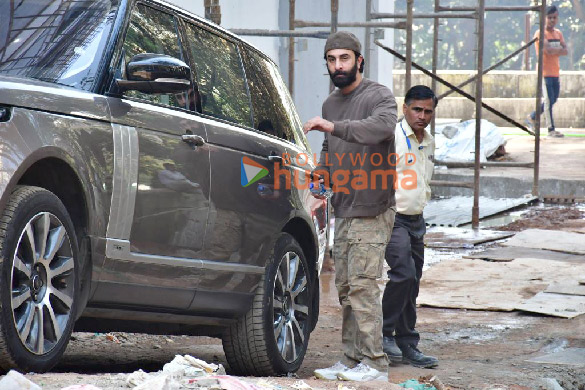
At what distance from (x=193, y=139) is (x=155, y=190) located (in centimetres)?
43

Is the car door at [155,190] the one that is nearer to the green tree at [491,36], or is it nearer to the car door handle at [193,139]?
the car door handle at [193,139]

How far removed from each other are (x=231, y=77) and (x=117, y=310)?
1.73 meters

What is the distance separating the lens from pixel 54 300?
14.6ft

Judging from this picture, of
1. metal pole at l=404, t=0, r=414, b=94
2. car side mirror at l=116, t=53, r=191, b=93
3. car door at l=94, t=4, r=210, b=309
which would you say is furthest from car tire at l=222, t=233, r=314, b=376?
metal pole at l=404, t=0, r=414, b=94

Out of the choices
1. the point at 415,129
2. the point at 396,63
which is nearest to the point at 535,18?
the point at 396,63

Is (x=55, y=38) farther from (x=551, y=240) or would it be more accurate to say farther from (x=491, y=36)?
(x=491, y=36)

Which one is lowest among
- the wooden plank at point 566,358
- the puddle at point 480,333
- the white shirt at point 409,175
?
the puddle at point 480,333

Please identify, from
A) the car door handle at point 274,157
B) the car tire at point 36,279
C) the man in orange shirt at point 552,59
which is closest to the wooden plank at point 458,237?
the car door handle at point 274,157

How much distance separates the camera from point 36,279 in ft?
14.3

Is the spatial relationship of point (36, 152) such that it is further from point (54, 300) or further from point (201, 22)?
point (201, 22)

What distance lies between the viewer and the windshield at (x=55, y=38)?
4703mm

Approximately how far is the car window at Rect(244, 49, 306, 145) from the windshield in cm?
152

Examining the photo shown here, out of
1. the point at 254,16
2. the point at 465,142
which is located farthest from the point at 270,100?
the point at 465,142

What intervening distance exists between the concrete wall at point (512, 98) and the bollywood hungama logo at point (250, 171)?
71.7 ft
